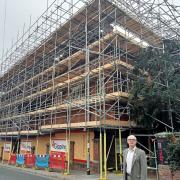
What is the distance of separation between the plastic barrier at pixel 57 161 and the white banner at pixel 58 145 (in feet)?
3.52

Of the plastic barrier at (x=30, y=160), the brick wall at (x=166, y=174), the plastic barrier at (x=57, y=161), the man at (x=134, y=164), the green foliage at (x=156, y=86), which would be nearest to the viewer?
the man at (x=134, y=164)

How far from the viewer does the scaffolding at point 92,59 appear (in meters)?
14.8

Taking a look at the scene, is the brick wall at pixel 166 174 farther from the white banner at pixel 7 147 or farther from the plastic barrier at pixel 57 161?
the white banner at pixel 7 147

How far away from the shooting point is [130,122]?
15062 mm

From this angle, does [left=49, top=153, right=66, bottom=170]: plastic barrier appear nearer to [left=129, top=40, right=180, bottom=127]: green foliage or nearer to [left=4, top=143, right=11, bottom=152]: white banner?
[left=129, top=40, right=180, bottom=127]: green foliage

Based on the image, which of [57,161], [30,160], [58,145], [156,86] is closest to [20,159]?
[30,160]

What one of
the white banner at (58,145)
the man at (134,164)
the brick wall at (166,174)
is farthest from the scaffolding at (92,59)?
the man at (134,164)

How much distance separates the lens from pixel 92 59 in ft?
59.8

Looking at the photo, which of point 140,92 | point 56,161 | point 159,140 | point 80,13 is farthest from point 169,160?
point 80,13

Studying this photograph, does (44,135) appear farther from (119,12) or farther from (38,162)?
(119,12)

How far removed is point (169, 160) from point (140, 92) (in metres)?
4.42

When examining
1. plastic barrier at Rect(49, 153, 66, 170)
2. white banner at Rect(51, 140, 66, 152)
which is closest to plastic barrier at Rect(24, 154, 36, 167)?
white banner at Rect(51, 140, 66, 152)

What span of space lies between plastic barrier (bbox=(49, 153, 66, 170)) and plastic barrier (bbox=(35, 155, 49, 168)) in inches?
18.6

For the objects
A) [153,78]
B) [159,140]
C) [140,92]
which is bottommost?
[159,140]
